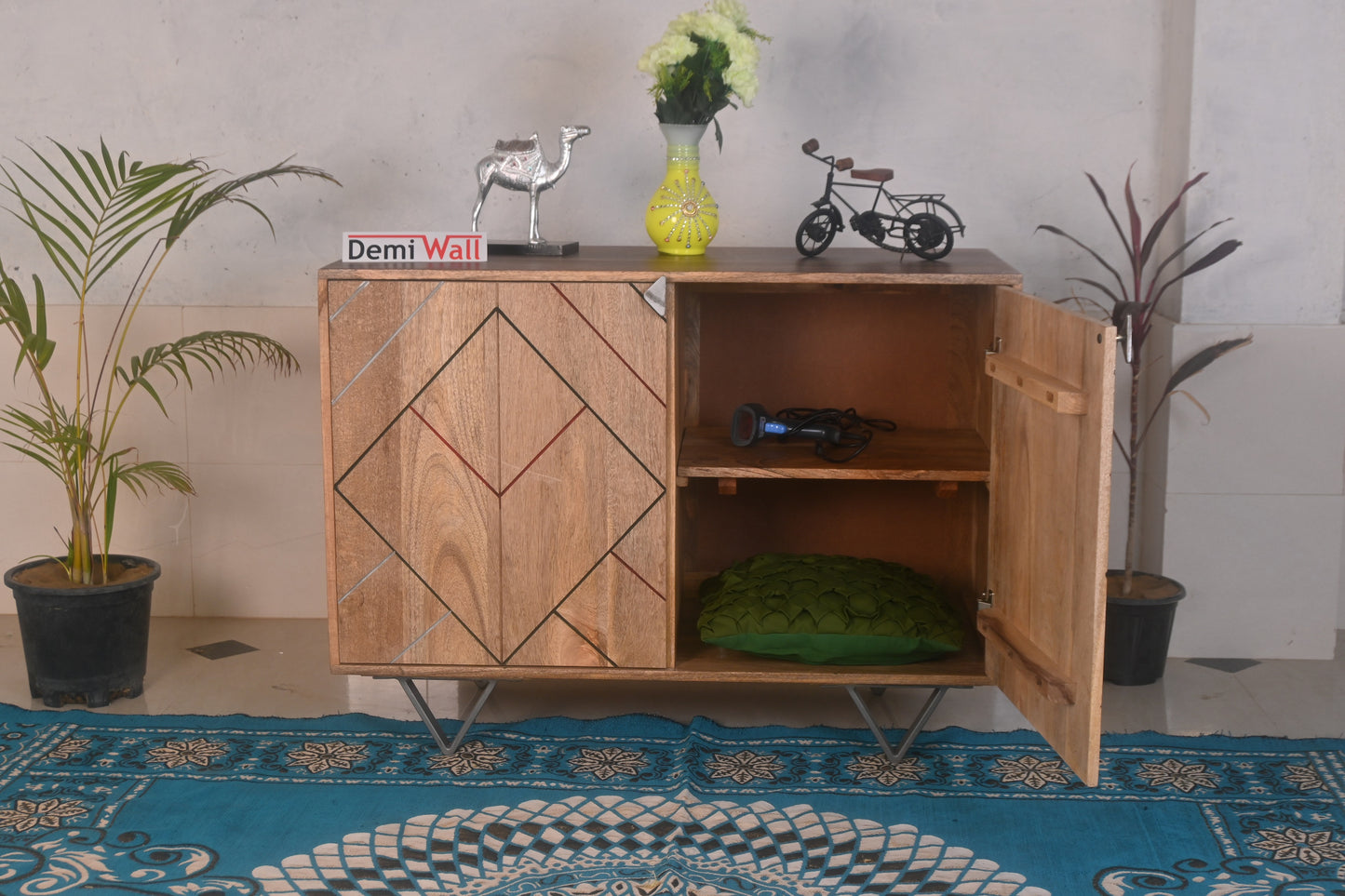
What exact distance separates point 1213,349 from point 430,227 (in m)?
2.02

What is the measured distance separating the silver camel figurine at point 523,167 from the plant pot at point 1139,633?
5.44ft

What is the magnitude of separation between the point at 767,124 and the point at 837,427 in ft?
3.13

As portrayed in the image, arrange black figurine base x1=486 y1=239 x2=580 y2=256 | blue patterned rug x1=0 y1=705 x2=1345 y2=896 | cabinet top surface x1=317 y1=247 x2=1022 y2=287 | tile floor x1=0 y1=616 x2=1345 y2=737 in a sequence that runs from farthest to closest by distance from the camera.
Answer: tile floor x1=0 y1=616 x2=1345 y2=737, black figurine base x1=486 y1=239 x2=580 y2=256, cabinet top surface x1=317 y1=247 x2=1022 y2=287, blue patterned rug x1=0 y1=705 x2=1345 y2=896

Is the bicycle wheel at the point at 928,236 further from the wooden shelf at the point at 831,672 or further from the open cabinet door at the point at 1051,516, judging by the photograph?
the wooden shelf at the point at 831,672

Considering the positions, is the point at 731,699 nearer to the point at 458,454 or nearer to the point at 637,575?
the point at 637,575

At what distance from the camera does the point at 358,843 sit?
232 centimetres

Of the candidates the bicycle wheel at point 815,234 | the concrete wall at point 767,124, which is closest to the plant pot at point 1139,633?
the concrete wall at point 767,124

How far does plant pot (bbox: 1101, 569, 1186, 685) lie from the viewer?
309 cm

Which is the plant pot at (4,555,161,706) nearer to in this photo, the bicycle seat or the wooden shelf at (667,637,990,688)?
the wooden shelf at (667,637,990,688)

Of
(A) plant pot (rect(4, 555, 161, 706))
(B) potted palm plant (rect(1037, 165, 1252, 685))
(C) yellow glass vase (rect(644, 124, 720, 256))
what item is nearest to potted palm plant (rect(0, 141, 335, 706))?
(A) plant pot (rect(4, 555, 161, 706))

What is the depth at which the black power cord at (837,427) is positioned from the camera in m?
2.76

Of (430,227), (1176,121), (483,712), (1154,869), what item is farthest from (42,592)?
(1176,121)

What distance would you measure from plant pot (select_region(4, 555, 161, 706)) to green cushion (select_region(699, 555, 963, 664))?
1381 millimetres

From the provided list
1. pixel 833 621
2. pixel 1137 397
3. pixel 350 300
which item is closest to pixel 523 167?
pixel 350 300
